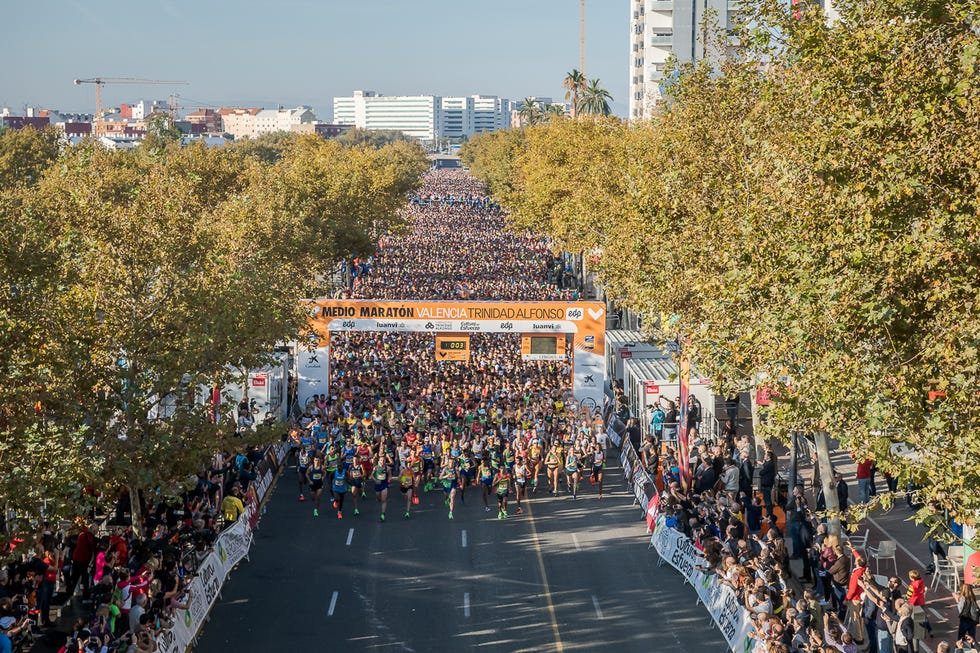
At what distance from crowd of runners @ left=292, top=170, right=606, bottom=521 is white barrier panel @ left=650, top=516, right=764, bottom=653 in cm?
445

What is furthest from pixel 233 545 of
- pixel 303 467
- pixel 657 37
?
pixel 657 37

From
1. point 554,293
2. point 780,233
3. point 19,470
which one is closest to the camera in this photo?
point 19,470

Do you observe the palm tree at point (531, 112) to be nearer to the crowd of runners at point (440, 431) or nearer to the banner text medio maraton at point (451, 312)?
the crowd of runners at point (440, 431)

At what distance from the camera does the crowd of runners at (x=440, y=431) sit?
25734mm

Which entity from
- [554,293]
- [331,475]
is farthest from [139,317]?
[554,293]

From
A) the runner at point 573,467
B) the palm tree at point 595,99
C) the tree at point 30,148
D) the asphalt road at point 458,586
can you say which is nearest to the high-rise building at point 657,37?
the palm tree at point 595,99

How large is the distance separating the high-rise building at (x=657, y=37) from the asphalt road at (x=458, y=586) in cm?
9647

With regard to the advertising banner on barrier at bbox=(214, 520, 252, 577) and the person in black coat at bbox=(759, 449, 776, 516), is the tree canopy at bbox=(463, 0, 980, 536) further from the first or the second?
the advertising banner on barrier at bbox=(214, 520, 252, 577)

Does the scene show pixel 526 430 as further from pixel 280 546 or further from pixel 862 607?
pixel 862 607

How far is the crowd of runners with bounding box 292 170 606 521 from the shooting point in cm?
2573

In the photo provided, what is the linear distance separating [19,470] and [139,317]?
6.05 meters

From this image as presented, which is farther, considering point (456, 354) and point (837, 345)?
point (456, 354)

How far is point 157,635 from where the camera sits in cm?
Answer: 1609

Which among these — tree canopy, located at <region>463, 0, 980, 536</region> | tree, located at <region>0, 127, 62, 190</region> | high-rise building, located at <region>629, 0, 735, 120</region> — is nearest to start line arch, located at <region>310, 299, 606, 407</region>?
tree canopy, located at <region>463, 0, 980, 536</region>
